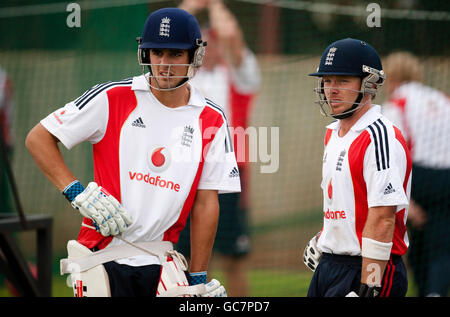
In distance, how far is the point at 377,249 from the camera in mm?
3873

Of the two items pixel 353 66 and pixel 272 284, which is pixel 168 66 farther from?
pixel 272 284

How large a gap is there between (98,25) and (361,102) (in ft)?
14.2

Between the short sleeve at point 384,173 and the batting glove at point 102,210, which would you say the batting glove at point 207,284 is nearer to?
the batting glove at point 102,210

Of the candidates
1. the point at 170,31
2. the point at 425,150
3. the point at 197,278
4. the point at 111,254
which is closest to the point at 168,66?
the point at 170,31

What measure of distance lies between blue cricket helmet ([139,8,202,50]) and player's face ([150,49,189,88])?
0.05 meters

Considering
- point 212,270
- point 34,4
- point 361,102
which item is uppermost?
point 34,4

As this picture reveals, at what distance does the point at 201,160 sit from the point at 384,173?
94 centimetres

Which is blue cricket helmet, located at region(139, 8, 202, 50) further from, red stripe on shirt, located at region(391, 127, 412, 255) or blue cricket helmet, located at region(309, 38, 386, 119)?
red stripe on shirt, located at region(391, 127, 412, 255)

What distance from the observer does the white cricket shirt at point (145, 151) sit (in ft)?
12.5

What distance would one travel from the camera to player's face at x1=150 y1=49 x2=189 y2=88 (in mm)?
3840
